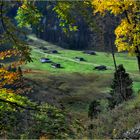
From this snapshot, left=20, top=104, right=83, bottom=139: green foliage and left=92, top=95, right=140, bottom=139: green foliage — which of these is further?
left=92, top=95, right=140, bottom=139: green foliage

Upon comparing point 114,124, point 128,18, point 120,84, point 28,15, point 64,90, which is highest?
point 128,18

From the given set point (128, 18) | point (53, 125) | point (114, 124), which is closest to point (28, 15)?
point (53, 125)

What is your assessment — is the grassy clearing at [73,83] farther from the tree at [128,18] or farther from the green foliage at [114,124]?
the green foliage at [114,124]

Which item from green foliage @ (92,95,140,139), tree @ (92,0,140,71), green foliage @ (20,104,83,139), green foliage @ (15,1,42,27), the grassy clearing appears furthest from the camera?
the grassy clearing

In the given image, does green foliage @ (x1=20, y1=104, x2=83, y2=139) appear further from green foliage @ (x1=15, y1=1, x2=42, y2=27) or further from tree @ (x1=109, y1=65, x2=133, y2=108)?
tree @ (x1=109, y1=65, x2=133, y2=108)

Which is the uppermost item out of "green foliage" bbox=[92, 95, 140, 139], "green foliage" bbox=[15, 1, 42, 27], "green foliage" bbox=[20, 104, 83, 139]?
"green foliage" bbox=[15, 1, 42, 27]

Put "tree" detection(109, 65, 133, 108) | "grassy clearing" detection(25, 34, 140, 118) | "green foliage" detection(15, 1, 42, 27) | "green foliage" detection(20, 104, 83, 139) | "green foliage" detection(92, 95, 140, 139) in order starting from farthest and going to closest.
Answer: "grassy clearing" detection(25, 34, 140, 118), "tree" detection(109, 65, 133, 108), "green foliage" detection(92, 95, 140, 139), "green foliage" detection(20, 104, 83, 139), "green foliage" detection(15, 1, 42, 27)

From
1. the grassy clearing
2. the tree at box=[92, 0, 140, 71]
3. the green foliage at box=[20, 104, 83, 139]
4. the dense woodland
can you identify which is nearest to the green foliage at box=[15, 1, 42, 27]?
the dense woodland

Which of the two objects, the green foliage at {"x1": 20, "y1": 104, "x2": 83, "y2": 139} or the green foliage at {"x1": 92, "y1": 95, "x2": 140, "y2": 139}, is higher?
the green foliage at {"x1": 20, "y1": 104, "x2": 83, "y2": 139}

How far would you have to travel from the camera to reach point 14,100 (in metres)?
11.2

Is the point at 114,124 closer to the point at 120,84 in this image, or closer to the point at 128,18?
the point at 128,18

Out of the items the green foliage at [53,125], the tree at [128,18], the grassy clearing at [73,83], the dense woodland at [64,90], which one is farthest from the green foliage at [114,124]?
the grassy clearing at [73,83]

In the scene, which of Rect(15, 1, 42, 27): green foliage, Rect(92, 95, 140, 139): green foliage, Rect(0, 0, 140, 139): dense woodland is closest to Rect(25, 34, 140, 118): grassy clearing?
Rect(0, 0, 140, 139): dense woodland

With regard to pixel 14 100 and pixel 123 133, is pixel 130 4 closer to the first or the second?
pixel 123 133
